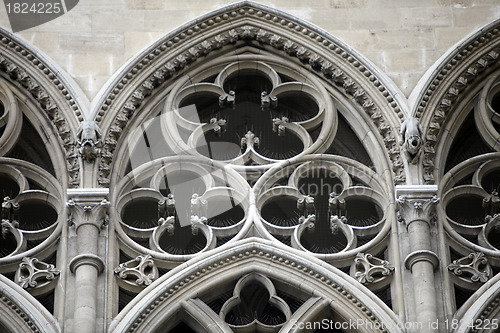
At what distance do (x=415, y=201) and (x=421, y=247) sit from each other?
797mm

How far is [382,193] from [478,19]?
338 cm

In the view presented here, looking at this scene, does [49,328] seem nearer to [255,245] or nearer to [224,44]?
[255,245]

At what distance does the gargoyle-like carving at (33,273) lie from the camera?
26109 millimetres

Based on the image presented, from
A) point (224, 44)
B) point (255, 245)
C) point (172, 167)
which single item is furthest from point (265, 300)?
point (224, 44)

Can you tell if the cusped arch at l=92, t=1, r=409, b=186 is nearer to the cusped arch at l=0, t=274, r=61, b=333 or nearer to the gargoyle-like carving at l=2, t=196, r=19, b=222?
the gargoyle-like carving at l=2, t=196, r=19, b=222

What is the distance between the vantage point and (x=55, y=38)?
28.4 meters

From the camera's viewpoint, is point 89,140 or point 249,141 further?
point 249,141

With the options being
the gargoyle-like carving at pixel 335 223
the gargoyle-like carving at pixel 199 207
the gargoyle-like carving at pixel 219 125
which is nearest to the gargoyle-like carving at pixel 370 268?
the gargoyle-like carving at pixel 335 223

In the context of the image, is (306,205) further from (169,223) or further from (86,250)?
(86,250)

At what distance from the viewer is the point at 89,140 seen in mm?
26875

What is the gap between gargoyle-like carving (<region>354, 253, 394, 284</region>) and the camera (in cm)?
2616

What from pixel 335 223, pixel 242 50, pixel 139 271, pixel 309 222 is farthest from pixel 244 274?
pixel 242 50

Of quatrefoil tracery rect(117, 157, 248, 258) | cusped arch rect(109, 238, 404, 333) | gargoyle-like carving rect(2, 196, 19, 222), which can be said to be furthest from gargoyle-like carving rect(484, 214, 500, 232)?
gargoyle-like carving rect(2, 196, 19, 222)

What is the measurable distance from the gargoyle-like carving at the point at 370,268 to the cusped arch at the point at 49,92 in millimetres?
4194
